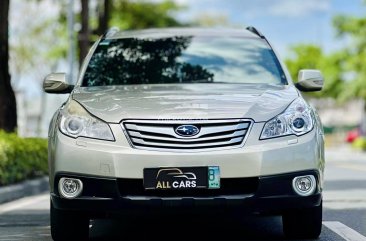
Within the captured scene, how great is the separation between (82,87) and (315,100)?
256ft

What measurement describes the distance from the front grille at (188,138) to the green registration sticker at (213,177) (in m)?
0.15

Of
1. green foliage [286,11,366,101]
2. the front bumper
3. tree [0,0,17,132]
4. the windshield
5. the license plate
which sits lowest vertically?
green foliage [286,11,366,101]

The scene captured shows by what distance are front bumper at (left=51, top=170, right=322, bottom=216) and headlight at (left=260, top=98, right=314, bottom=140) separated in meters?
0.27

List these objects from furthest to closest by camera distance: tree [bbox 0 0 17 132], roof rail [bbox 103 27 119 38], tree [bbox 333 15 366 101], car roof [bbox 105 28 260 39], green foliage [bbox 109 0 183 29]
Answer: tree [bbox 333 15 366 101] → green foliage [bbox 109 0 183 29] → tree [bbox 0 0 17 132] → roof rail [bbox 103 27 119 38] → car roof [bbox 105 28 260 39]

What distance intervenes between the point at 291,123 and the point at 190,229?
1657 mm

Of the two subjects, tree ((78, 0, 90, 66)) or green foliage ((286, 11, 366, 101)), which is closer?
tree ((78, 0, 90, 66))

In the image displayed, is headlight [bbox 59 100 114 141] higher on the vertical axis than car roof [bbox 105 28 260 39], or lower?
lower

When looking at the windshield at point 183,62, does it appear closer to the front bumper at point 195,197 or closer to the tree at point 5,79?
the front bumper at point 195,197

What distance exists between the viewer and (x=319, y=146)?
573cm

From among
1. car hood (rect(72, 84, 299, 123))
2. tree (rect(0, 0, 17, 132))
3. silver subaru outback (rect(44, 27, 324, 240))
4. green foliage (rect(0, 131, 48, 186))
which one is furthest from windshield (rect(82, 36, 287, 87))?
tree (rect(0, 0, 17, 132))

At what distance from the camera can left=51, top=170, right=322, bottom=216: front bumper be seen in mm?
5430

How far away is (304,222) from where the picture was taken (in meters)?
6.00

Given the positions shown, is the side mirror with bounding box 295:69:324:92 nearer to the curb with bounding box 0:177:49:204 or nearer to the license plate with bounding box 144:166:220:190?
the license plate with bounding box 144:166:220:190

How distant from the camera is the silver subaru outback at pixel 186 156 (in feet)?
17.7
